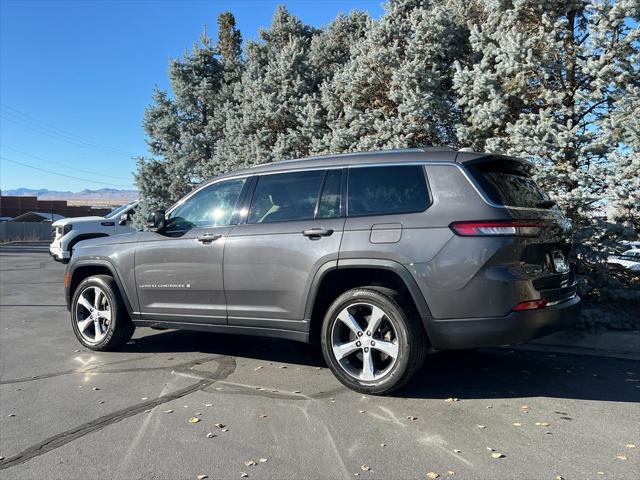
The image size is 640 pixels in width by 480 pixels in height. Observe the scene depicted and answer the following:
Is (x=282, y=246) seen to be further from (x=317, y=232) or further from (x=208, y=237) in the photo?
(x=208, y=237)

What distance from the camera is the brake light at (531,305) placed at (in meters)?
3.94

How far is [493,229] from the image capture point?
392cm

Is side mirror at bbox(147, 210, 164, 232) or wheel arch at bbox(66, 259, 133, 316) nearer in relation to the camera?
side mirror at bbox(147, 210, 164, 232)

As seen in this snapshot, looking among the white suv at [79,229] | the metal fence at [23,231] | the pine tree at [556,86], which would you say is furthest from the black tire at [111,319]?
the metal fence at [23,231]

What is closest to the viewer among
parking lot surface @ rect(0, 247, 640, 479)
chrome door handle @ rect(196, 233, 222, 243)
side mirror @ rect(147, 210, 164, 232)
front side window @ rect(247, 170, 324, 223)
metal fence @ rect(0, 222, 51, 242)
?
parking lot surface @ rect(0, 247, 640, 479)

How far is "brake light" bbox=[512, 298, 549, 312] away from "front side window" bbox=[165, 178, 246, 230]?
2756 millimetres

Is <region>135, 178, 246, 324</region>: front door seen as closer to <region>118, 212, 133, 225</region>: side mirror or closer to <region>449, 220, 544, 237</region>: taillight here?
<region>449, 220, 544, 237</region>: taillight

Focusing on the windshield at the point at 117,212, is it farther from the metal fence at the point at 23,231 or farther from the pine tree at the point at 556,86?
the metal fence at the point at 23,231

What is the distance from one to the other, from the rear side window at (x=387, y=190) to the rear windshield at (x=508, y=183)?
43 centimetres

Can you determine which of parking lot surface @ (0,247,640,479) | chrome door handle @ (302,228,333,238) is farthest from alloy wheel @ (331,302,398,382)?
chrome door handle @ (302,228,333,238)

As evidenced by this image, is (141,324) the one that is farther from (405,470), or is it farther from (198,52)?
(198,52)

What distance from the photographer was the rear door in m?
4.58

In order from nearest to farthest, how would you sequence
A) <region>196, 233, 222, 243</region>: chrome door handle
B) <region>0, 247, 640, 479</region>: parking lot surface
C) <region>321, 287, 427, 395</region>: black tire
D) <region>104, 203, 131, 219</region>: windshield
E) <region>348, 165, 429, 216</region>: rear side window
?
1. <region>0, 247, 640, 479</region>: parking lot surface
2. <region>321, 287, 427, 395</region>: black tire
3. <region>348, 165, 429, 216</region>: rear side window
4. <region>196, 233, 222, 243</region>: chrome door handle
5. <region>104, 203, 131, 219</region>: windshield

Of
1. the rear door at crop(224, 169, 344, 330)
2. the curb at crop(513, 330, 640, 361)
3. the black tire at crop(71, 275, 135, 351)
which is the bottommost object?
the curb at crop(513, 330, 640, 361)
